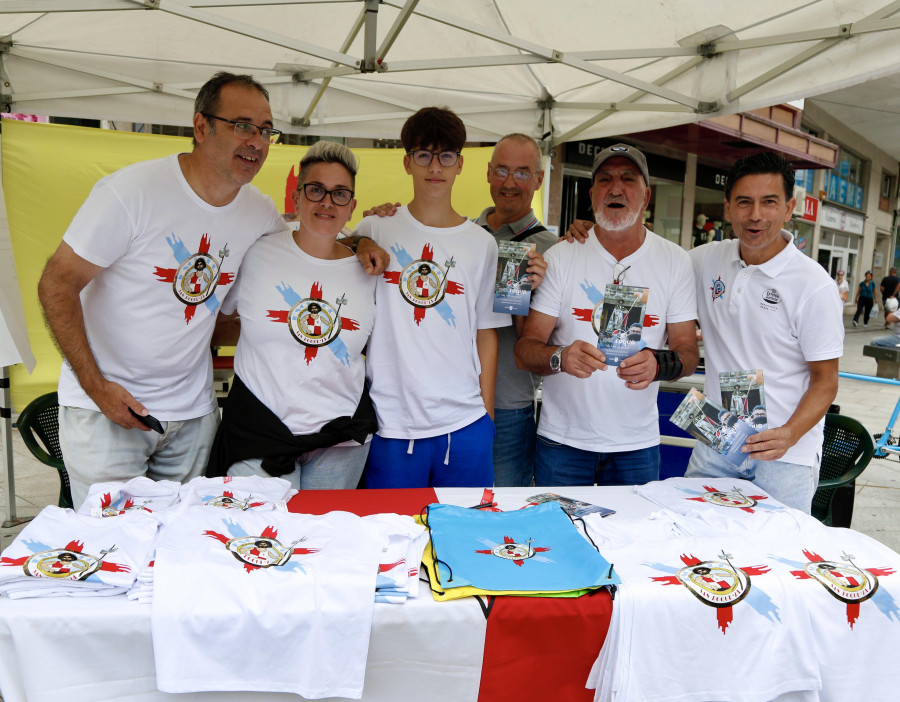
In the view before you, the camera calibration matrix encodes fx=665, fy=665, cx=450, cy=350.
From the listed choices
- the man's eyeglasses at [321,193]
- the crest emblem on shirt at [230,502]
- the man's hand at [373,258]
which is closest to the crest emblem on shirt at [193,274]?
the man's eyeglasses at [321,193]

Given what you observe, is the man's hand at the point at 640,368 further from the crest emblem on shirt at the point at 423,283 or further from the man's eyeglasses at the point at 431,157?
the man's eyeglasses at the point at 431,157

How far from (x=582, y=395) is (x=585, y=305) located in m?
0.35

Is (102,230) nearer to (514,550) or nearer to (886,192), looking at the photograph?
(514,550)

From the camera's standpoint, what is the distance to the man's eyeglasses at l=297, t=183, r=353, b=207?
2.31 meters

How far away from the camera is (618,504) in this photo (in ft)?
7.06

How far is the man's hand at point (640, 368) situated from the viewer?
7.32 ft

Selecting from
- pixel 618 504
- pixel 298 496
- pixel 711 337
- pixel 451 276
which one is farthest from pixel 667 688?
pixel 451 276

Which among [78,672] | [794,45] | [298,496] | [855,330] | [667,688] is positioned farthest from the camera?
[855,330]

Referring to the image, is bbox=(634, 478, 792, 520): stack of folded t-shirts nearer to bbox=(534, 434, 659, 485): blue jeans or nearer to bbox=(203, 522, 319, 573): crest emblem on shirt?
bbox=(534, 434, 659, 485): blue jeans

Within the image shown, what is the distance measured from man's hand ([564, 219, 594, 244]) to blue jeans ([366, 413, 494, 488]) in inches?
32.8

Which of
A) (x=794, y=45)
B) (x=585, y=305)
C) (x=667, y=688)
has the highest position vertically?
(x=794, y=45)

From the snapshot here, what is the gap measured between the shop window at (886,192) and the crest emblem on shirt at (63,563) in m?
36.3

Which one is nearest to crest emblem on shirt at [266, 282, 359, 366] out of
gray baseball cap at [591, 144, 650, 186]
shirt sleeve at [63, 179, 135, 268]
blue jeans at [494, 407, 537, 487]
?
shirt sleeve at [63, 179, 135, 268]

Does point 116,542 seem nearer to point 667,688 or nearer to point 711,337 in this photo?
point 667,688
